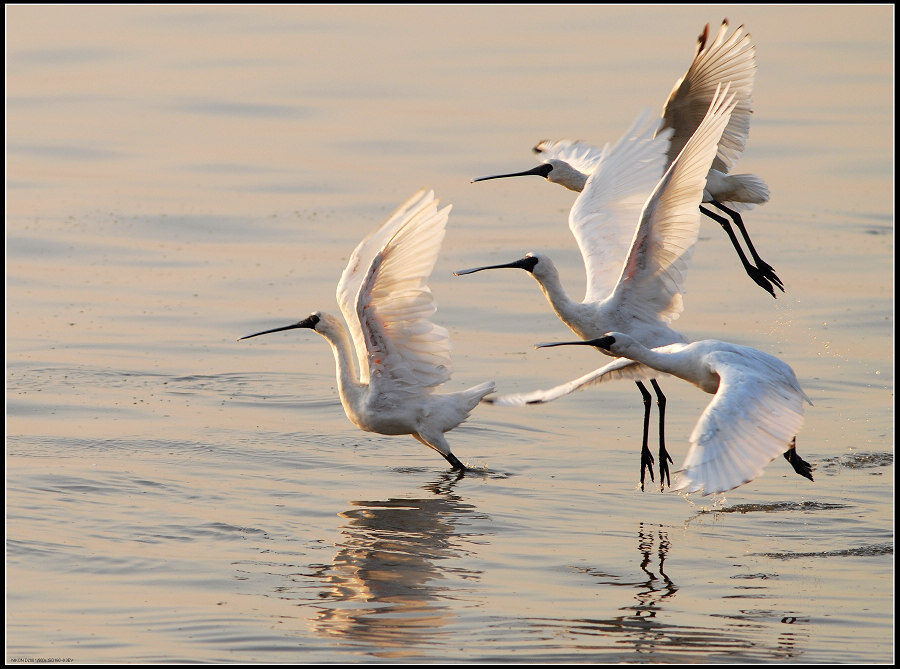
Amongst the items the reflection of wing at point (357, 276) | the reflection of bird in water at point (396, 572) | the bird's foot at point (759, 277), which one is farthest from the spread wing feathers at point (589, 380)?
the bird's foot at point (759, 277)

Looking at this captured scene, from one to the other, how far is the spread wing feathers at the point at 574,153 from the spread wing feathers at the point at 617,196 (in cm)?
172

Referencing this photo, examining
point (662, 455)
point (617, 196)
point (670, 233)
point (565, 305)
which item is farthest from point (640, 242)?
point (617, 196)

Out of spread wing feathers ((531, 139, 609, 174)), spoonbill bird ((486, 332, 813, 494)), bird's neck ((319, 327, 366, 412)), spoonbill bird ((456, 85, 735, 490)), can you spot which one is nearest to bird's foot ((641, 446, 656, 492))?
spoonbill bird ((456, 85, 735, 490))

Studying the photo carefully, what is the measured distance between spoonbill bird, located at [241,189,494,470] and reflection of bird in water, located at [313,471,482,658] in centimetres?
63

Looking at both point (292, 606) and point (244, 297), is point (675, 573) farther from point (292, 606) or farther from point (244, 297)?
point (244, 297)

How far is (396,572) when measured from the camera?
354 inches

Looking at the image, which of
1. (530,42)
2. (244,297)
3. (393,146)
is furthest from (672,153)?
(530,42)

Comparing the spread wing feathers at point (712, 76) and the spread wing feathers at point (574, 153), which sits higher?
the spread wing feathers at point (712, 76)

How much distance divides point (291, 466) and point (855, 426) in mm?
4149

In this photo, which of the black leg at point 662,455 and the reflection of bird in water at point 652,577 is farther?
the black leg at point 662,455

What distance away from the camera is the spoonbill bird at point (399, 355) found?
1066cm

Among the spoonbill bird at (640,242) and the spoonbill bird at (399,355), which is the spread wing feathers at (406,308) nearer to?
the spoonbill bird at (399,355)

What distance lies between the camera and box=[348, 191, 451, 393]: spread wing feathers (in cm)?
1047

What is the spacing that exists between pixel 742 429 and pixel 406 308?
11.1ft
